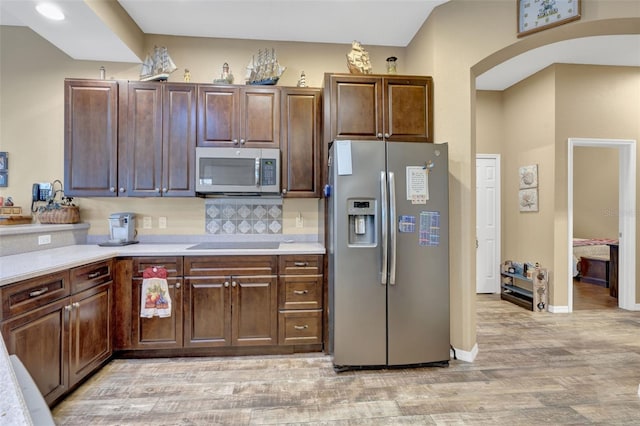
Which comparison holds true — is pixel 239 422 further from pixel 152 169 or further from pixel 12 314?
pixel 152 169

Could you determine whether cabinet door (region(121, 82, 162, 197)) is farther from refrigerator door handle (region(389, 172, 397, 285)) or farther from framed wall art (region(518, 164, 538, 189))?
framed wall art (region(518, 164, 538, 189))

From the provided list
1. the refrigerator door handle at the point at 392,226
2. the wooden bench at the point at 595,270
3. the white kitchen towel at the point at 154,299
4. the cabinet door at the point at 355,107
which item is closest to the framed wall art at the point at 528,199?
the wooden bench at the point at 595,270

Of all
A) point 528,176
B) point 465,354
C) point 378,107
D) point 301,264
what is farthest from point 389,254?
point 528,176

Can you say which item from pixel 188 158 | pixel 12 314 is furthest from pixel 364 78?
pixel 12 314

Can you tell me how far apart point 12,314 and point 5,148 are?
222cm

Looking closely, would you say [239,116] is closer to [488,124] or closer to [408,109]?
[408,109]

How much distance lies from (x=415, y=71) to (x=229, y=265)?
2522 mm

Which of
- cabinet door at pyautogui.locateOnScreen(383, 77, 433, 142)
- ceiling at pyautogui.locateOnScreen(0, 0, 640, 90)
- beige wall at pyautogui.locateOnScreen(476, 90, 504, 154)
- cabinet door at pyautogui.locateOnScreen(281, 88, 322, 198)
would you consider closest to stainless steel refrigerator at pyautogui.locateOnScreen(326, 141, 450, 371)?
cabinet door at pyautogui.locateOnScreen(383, 77, 433, 142)

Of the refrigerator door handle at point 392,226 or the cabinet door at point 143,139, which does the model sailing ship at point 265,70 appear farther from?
the refrigerator door handle at point 392,226

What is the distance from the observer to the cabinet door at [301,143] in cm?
292

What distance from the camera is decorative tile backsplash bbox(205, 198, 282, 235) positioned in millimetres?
3201

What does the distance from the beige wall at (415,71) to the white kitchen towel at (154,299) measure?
0.76 metres

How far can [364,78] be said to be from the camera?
108 inches

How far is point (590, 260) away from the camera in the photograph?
213 inches
